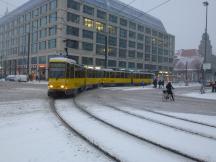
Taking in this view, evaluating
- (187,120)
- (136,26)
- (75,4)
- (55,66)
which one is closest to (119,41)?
(136,26)

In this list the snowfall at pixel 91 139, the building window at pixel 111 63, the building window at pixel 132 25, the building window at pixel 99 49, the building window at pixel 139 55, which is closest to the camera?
the snowfall at pixel 91 139

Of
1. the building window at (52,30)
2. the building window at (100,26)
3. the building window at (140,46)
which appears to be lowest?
the building window at (140,46)

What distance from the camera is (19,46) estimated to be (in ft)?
291

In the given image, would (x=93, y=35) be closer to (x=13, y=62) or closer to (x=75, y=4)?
(x=75, y=4)

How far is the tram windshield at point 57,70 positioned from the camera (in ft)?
70.0

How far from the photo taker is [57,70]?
21.4 metres

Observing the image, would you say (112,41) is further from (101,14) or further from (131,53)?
(131,53)

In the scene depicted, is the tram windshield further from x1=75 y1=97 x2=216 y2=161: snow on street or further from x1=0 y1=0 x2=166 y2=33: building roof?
x1=0 y1=0 x2=166 y2=33: building roof

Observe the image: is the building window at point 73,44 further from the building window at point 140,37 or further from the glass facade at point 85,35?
the building window at point 140,37

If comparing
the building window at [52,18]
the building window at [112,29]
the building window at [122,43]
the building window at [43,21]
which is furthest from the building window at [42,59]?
the building window at [122,43]

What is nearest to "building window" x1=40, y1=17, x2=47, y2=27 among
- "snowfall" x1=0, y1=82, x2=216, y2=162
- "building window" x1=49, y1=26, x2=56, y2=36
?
"building window" x1=49, y1=26, x2=56, y2=36

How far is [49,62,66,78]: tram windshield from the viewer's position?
840 inches

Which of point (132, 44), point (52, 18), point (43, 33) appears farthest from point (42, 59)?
point (132, 44)

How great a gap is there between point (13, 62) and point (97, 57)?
1154 inches
